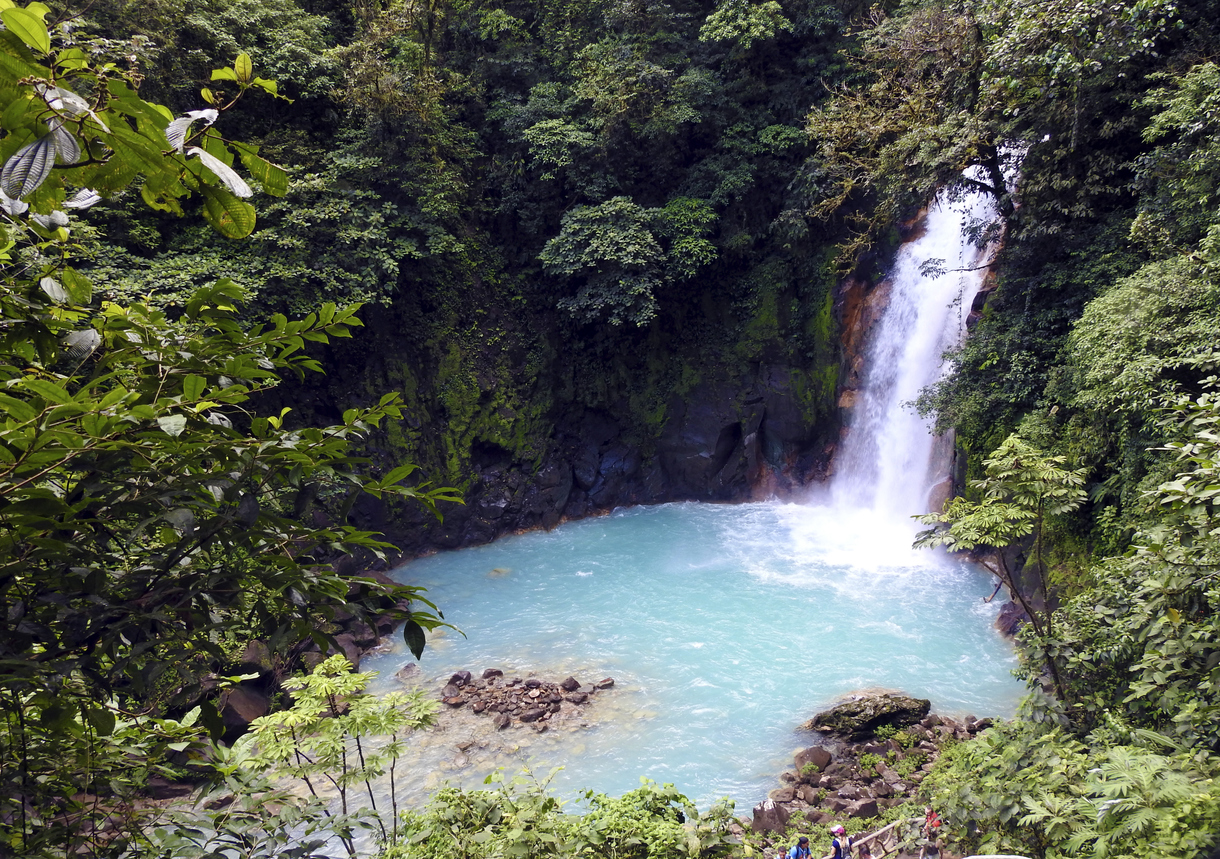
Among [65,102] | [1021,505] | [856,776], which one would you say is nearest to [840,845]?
[856,776]

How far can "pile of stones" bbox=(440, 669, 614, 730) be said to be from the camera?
8.06 metres

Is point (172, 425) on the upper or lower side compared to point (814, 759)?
upper

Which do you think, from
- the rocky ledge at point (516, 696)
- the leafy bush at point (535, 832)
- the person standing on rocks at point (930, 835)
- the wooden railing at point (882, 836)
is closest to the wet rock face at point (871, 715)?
the wooden railing at point (882, 836)

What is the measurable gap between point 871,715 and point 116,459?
7.75 meters

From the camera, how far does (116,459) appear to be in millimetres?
1381

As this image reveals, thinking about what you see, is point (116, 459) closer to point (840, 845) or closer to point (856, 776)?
point (840, 845)

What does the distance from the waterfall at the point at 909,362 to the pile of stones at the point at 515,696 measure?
741 cm

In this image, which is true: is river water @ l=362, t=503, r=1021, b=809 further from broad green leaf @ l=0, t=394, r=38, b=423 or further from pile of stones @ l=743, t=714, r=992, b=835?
broad green leaf @ l=0, t=394, r=38, b=423

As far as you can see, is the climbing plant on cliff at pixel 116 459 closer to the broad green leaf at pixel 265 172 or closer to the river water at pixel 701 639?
the broad green leaf at pixel 265 172

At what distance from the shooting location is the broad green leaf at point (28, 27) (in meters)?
1.04

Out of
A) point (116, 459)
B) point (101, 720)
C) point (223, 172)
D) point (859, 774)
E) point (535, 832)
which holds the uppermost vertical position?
point (223, 172)

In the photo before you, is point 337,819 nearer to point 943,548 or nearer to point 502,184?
point 943,548

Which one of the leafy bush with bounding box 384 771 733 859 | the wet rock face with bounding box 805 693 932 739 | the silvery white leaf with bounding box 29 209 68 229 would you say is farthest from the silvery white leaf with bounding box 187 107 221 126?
the wet rock face with bounding box 805 693 932 739

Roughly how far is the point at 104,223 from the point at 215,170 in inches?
434
